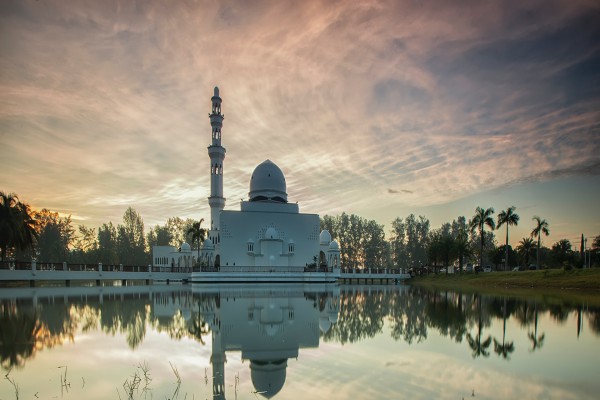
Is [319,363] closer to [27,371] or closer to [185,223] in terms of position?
[27,371]

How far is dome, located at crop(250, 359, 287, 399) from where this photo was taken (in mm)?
6648

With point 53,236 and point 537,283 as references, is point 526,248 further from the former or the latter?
point 53,236

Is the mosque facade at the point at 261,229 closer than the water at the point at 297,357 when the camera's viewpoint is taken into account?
No

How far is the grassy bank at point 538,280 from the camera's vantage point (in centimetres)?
3431

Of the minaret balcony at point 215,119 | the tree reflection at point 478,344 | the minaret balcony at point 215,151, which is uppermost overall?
the minaret balcony at point 215,119

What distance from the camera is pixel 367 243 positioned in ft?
306

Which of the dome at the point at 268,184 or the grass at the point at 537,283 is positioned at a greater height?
the dome at the point at 268,184

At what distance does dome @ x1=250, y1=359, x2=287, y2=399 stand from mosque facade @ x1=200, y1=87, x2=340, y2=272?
1654 inches

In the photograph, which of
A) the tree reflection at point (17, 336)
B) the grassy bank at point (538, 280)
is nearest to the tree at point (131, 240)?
the grassy bank at point (538, 280)

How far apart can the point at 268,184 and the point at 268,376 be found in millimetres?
51502

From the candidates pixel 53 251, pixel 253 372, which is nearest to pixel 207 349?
pixel 253 372

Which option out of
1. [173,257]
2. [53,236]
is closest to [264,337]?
[173,257]

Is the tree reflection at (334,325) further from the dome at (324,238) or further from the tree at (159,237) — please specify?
the tree at (159,237)

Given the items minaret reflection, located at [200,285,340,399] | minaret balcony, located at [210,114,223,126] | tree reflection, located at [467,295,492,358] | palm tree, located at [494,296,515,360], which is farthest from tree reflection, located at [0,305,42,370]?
minaret balcony, located at [210,114,223,126]
